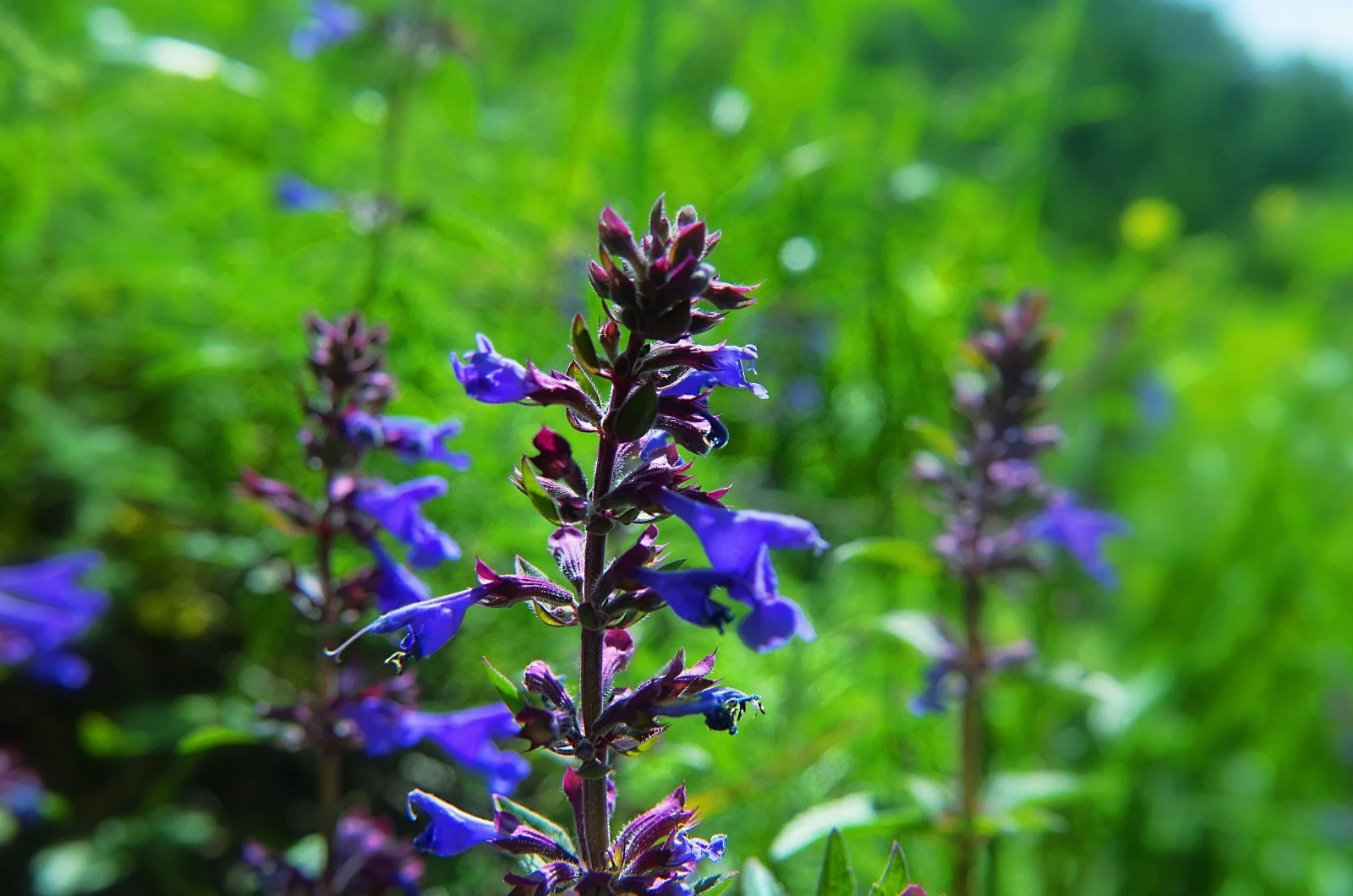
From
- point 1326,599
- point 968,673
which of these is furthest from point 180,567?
point 1326,599

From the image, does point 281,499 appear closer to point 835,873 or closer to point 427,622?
point 427,622

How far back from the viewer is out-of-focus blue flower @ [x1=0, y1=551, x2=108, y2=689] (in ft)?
6.50

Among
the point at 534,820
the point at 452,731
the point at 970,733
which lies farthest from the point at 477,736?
the point at 970,733

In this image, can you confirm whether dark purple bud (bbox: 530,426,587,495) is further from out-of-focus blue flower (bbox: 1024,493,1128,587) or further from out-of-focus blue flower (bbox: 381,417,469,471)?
out-of-focus blue flower (bbox: 1024,493,1128,587)

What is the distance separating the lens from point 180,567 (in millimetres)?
2447

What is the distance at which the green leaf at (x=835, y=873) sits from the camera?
A: 2.61ft

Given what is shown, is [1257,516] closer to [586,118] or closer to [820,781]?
[820,781]

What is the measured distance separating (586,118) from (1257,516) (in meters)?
2.54

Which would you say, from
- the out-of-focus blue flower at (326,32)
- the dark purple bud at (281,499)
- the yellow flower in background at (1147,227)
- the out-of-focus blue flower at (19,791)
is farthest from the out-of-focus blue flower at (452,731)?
the yellow flower in background at (1147,227)

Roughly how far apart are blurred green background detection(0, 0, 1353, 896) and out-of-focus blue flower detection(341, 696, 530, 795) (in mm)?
201

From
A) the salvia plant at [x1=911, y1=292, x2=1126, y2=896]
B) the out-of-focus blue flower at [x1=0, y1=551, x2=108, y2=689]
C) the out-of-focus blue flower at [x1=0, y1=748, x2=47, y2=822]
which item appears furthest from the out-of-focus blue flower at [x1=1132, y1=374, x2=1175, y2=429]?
the out-of-focus blue flower at [x1=0, y1=748, x2=47, y2=822]

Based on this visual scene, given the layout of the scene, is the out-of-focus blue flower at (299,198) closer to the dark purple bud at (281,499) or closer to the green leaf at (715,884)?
the dark purple bud at (281,499)

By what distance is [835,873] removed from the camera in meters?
0.80

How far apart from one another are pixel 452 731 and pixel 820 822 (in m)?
0.47
